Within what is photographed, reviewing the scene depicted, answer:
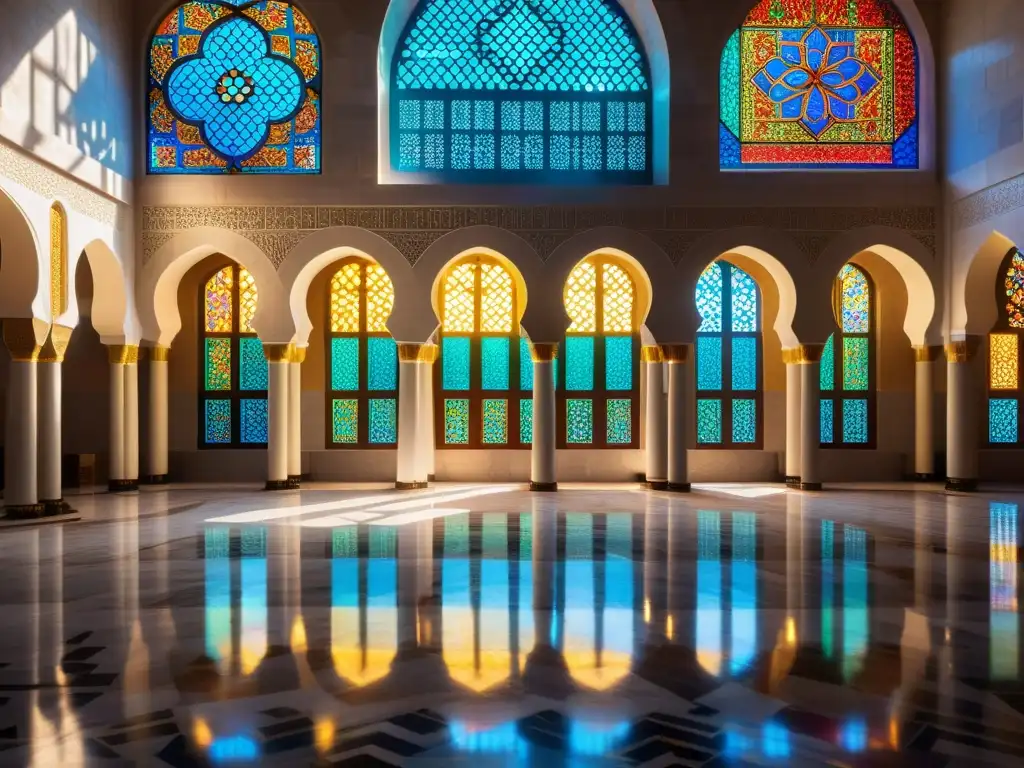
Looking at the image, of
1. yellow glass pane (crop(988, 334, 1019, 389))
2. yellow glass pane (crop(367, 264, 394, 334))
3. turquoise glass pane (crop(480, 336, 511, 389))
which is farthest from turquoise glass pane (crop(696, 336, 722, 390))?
yellow glass pane (crop(367, 264, 394, 334))

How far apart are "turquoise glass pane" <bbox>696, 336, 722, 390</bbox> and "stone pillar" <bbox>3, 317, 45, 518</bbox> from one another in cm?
839

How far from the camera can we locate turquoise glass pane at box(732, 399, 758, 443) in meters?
12.4

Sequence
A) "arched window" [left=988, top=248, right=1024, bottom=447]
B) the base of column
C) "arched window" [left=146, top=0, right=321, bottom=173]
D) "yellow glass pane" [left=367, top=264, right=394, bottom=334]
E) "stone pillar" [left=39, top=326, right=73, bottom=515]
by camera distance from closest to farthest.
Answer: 1. "stone pillar" [left=39, top=326, right=73, bottom=515]
2. the base of column
3. "arched window" [left=146, top=0, right=321, bottom=173]
4. "arched window" [left=988, top=248, right=1024, bottom=447]
5. "yellow glass pane" [left=367, top=264, right=394, bottom=334]

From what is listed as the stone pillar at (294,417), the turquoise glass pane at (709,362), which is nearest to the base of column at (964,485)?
the turquoise glass pane at (709,362)

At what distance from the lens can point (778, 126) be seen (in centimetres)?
1127

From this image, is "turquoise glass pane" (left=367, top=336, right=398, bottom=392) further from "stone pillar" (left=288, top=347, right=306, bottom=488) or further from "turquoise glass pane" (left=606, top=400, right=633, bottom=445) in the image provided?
"turquoise glass pane" (left=606, top=400, right=633, bottom=445)

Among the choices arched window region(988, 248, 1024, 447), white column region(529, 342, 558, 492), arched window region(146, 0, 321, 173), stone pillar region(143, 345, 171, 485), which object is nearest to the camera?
white column region(529, 342, 558, 492)

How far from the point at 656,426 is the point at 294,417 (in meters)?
4.78

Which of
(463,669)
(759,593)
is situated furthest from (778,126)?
(463,669)

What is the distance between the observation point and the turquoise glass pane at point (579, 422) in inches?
488

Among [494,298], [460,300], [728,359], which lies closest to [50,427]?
[460,300]

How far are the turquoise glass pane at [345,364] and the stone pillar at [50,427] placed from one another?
13.7 ft

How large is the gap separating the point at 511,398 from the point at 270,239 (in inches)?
157

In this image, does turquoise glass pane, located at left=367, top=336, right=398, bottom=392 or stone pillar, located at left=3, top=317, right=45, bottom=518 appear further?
turquoise glass pane, located at left=367, top=336, right=398, bottom=392
